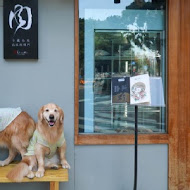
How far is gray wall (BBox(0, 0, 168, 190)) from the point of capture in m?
3.25

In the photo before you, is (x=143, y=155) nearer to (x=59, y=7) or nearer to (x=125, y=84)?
(x=125, y=84)

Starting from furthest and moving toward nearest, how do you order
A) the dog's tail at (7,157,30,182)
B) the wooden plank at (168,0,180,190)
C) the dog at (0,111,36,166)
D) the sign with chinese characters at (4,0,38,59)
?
the wooden plank at (168,0,180,190), the sign with chinese characters at (4,0,38,59), the dog at (0,111,36,166), the dog's tail at (7,157,30,182)

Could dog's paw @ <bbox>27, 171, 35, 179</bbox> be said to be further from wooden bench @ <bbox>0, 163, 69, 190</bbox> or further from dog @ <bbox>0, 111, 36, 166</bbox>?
dog @ <bbox>0, 111, 36, 166</bbox>

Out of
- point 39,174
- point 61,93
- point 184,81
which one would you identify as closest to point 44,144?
point 39,174

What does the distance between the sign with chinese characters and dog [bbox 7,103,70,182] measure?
719 mm

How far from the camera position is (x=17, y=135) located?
3.00 metres

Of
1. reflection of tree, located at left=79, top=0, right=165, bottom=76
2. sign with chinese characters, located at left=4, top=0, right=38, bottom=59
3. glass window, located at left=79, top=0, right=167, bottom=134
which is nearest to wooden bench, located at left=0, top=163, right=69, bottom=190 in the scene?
glass window, located at left=79, top=0, right=167, bottom=134

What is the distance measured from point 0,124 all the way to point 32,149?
16.0 inches

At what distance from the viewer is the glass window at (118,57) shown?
134 inches

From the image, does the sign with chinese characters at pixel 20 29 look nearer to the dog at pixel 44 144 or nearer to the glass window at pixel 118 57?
the glass window at pixel 118 57

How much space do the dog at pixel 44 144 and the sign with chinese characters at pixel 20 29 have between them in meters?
0.72

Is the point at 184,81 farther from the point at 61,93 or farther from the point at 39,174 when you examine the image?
the point at 39,174

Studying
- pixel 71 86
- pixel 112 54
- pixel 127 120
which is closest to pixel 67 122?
pixel 71 86

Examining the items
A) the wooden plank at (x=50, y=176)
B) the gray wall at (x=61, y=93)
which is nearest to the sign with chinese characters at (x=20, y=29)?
the gray wall at (x=61, y=93)
